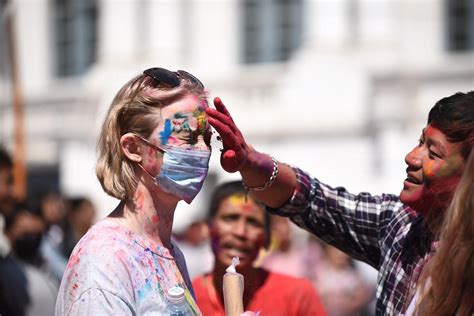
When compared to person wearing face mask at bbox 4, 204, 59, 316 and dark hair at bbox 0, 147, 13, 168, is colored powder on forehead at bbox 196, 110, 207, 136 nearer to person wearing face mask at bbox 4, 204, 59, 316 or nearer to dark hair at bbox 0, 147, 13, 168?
person wearing face mask at bbox 4, 204, 59, 316

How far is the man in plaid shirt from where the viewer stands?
292 cm

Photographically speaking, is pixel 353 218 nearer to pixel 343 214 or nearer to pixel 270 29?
pixel 343 214

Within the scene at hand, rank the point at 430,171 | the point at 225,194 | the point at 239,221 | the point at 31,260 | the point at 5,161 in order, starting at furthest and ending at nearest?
1. the point at 5,161
2. the point at 31,260
3. the point at 225,194
4. the point at 239,221
5. the point at 430,171

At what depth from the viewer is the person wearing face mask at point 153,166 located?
259 cm

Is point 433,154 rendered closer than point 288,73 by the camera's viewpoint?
Yes

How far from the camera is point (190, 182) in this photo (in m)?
2.75

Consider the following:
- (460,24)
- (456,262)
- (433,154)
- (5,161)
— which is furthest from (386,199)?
(460,24)

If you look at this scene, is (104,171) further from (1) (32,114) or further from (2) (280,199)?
(1) (32,114)

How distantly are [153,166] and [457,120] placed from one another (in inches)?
37.6

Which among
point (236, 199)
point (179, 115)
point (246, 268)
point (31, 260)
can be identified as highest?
point (179, 115)

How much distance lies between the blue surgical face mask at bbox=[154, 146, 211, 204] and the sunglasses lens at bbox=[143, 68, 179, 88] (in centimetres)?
19

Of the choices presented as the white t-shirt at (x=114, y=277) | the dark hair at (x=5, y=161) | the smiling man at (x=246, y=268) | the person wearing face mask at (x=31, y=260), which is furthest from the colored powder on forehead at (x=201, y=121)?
the dark hair at (x=5, y=161)

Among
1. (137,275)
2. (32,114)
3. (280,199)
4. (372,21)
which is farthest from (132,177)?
(32,114)

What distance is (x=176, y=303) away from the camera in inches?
101
